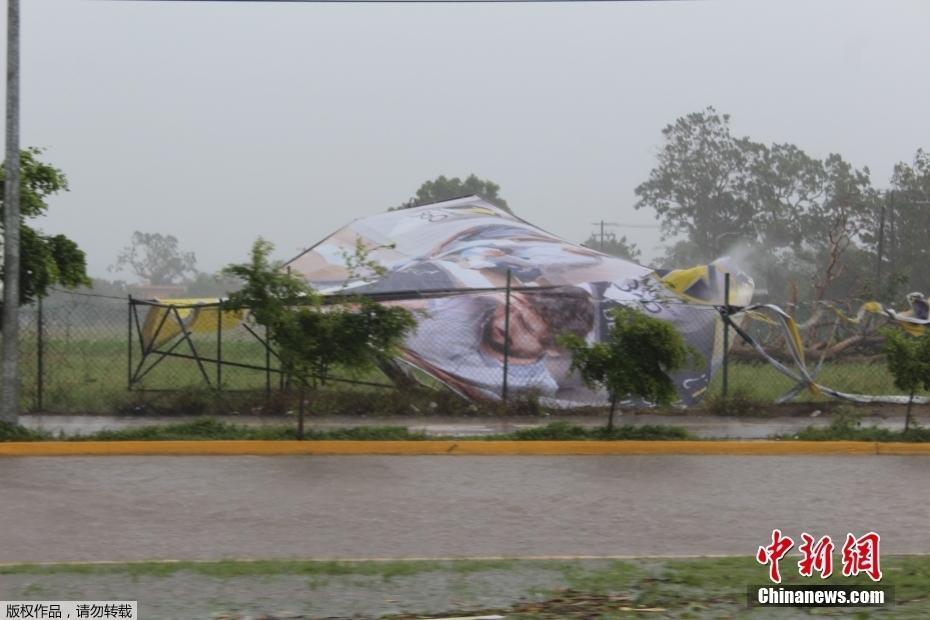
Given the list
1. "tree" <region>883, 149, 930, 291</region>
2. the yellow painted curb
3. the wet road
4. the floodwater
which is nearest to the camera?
the wet road

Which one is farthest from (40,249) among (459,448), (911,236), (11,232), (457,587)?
(911,236)

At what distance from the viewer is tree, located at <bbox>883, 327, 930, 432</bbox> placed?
1278cm

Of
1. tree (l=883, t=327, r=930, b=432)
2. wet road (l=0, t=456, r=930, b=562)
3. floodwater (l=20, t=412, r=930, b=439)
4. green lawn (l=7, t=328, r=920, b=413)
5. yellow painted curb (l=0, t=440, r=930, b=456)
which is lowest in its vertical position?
wet road (l=0, t=456, r=930, b=562)

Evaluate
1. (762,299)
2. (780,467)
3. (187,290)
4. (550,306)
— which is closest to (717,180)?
(762,299)

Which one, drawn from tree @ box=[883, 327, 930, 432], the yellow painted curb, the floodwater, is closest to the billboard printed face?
the floodwater

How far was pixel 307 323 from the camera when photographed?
40.9 ft

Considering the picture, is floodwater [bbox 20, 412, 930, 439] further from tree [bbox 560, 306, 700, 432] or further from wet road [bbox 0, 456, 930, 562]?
wet road [bbox 0, 456, 930, 562]

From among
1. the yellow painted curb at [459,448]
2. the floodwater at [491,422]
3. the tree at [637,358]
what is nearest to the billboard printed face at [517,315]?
the floodwater at [491,422]

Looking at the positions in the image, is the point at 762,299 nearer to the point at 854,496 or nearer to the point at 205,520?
the point at 854,496

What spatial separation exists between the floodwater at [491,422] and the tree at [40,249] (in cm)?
184

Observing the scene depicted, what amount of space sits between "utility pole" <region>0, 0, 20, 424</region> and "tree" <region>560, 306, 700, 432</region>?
6.50 meters

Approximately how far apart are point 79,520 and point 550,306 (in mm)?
9845

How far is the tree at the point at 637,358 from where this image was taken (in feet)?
41.0

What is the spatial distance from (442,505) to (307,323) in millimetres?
3912
